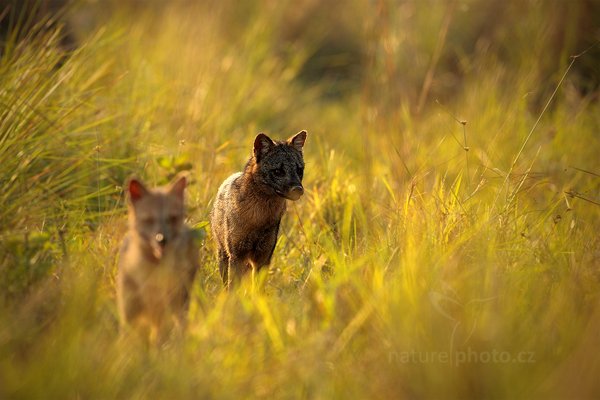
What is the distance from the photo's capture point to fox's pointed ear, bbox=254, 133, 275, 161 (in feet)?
18.0

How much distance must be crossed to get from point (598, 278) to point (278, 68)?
6379mm

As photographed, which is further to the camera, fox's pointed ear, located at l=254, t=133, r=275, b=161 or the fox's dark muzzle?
fox's pointed ear, located at l=254, t=133, r=275, b=161

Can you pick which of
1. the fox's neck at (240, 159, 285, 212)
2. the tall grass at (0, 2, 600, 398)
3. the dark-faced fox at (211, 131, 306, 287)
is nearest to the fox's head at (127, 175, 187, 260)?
the tall grass at (0, 2, 600, 398)

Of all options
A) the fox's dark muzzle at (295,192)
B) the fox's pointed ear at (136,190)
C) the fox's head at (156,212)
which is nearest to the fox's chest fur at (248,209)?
the fox's dark muzzle at (295,192)

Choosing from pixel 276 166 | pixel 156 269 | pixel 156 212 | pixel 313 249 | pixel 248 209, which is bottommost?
pixel 313 249

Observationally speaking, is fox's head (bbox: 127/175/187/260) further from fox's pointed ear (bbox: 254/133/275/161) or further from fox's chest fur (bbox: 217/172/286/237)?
fox's pointed ear (bbox: 254/133/275/161)

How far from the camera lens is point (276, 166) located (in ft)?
17.9

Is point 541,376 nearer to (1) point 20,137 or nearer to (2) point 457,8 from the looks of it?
(1) point 20,137

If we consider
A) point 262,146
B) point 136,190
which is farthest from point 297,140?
point 136,190

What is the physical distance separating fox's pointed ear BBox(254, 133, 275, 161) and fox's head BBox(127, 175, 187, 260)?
4.86ft

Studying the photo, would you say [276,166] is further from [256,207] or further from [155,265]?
[155,265]

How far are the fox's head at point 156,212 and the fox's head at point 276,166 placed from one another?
1378 mm

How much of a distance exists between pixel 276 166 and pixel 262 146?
187 mm


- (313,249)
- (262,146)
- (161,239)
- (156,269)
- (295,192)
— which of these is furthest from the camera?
(262,146)
